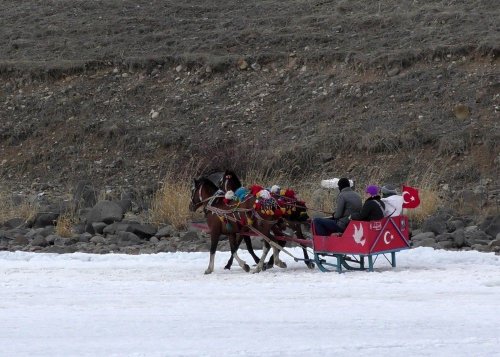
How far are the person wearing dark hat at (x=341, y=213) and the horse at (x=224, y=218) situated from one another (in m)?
0.79

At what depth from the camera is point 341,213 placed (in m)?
14.9

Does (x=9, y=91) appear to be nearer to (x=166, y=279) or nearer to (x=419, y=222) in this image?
(x=419, y=222)

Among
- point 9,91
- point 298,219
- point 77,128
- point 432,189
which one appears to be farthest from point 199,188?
point 9,91

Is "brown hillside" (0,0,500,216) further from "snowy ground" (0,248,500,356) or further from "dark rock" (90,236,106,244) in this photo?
"snowy ground" (0,248,500,356)

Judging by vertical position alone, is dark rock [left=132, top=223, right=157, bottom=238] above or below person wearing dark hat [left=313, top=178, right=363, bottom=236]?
below

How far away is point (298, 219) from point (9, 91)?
22.9 metres

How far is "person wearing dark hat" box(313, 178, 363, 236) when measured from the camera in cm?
1473

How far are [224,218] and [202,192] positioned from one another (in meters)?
0.68

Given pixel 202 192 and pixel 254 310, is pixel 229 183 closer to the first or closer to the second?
pixel 202 192

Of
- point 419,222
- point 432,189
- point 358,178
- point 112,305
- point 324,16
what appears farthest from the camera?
point 324,16

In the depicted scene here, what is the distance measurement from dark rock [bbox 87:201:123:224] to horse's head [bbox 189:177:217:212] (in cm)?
700

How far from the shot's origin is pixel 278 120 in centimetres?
3117

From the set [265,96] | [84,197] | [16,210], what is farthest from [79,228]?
[265,96]

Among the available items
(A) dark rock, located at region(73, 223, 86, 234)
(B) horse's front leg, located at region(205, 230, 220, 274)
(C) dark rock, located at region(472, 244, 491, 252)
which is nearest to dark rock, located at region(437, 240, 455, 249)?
(C) dark rock, located at region(472, 244, 491, 252)
